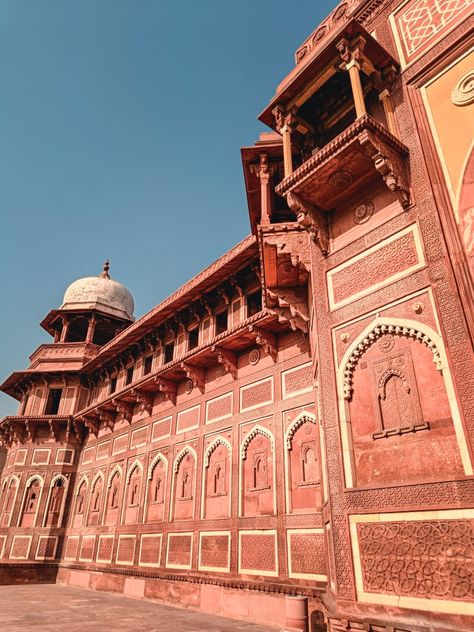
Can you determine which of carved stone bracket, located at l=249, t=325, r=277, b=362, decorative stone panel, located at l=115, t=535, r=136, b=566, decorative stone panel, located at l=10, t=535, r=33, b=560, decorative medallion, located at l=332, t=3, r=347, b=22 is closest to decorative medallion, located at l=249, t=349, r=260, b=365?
carved stone bracket, located at l=249, t=325, r=277, b=362

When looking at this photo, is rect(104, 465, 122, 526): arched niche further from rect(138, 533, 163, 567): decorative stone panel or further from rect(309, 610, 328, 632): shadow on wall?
rect(309, 610, 328, 632): shadow on wall

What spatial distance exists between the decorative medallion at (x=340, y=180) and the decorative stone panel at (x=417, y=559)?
4.44 meters

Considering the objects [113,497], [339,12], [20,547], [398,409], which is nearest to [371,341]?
[398,409]

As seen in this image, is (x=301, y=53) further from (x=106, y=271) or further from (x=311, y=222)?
(x=106, y=271)

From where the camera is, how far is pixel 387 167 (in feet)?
18.2

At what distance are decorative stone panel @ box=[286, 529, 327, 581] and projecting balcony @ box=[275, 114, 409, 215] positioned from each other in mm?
5563

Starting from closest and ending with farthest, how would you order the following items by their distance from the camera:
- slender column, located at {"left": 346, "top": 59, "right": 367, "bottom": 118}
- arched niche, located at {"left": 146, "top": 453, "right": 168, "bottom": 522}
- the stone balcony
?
slender column, located at {"left": 346, "top": 59, "right": 367, "bottom": 118} < arched niche, located at {"left": 146, "top": 453, "right": 168, "bottom": 522} < the stone balcony

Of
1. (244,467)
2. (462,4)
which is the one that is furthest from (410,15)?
(244,467)

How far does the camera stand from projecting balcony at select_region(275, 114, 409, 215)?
18.2 ft

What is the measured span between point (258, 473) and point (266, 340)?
2831 mm

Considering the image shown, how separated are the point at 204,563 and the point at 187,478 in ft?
6.87

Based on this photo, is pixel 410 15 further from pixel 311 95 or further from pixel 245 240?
pixel 245 240

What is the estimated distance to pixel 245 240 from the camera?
34.9 ft

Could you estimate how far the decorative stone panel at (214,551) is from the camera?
29.3 feet
